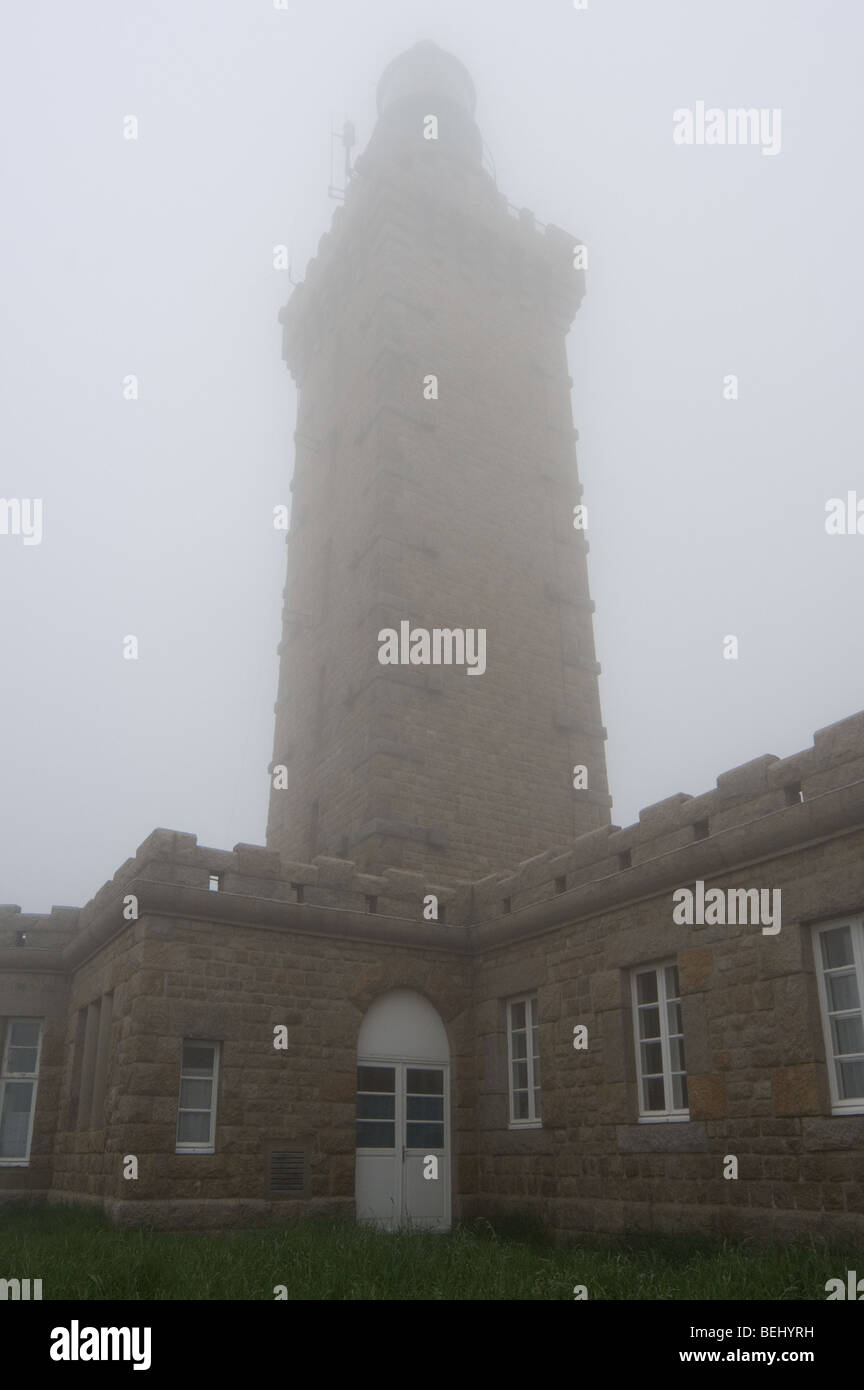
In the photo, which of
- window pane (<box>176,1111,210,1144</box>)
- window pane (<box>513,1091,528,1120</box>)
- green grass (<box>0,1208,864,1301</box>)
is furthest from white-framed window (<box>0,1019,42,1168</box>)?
window pane (<box>513,1091,528,1120</box>)

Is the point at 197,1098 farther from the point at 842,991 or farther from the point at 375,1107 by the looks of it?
the point at 842,991

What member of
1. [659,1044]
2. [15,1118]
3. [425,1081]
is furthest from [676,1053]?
[15,1118]

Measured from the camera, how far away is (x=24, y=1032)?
15117mm

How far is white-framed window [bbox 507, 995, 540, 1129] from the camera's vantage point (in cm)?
1262

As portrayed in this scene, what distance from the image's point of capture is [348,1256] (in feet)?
28.7

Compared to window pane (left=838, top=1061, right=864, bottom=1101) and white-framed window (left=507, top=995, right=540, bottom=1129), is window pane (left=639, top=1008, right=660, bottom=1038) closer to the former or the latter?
white-framed window (left=507, top=995, right=540, bottom=1129)

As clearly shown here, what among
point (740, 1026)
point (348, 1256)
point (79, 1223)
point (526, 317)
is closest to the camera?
point (348, 1256)

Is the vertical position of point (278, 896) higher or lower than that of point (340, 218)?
lower

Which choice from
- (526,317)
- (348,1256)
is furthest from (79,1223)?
(526,317)

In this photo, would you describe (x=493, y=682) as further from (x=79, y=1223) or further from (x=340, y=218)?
(x=340, y=218)

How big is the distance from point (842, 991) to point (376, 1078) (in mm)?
6031

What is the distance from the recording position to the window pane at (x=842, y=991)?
29.3 ft

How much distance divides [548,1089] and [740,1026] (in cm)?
318
